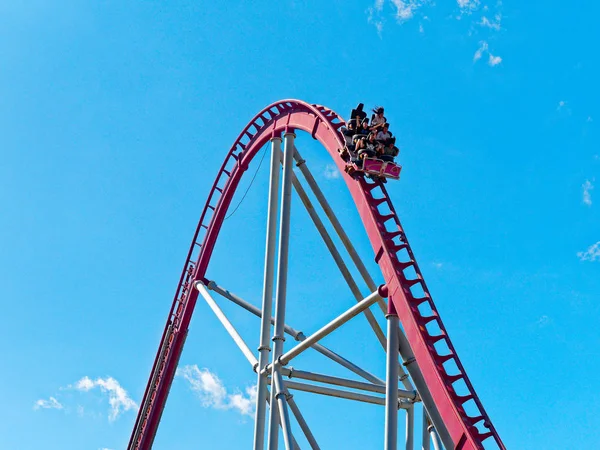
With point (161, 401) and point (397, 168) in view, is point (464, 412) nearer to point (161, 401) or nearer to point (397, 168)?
point (397, 168)

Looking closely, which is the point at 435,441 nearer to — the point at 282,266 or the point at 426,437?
the point at 426,437

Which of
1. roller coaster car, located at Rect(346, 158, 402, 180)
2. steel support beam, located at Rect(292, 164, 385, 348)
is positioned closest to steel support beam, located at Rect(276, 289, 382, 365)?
steel support beam, located at Rect(292, 164, 385, 348)

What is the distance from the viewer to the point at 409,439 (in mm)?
10445

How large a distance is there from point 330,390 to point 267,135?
457 cm

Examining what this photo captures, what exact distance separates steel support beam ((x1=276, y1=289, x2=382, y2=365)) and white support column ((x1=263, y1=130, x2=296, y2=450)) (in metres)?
0.21

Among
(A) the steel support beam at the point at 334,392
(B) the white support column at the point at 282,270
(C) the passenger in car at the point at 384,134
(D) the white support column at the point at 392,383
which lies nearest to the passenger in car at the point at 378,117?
(C) the passenger in car at the point at 384,134

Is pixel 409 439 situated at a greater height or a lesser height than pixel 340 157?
lesser

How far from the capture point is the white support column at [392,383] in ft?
28.0

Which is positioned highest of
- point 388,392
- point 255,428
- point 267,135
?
point 267,135

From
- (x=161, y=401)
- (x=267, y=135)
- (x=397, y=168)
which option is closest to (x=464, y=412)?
(x=397, y=168)

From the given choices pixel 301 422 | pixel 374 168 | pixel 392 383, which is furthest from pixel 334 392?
pixel 374 168

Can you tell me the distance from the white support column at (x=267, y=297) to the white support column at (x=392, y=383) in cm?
267

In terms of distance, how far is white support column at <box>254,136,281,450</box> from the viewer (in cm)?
1098

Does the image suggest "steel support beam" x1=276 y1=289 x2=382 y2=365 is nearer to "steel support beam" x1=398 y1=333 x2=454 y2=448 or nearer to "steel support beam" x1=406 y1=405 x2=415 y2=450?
"steel support beam" x1=398 y1=333 x2=454 y2=448
